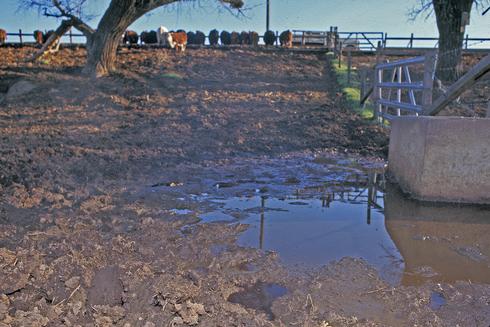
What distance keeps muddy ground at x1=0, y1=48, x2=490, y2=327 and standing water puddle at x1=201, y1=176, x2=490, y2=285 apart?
20cm

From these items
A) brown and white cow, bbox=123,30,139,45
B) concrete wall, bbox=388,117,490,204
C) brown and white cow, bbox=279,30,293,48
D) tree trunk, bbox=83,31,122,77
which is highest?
brown and white cow, bbox=279,30,293,48

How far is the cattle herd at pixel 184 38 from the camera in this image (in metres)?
22.0

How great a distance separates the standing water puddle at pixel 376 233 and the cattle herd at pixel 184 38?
17.6 meters

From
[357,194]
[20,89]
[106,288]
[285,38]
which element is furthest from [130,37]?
[106,288]

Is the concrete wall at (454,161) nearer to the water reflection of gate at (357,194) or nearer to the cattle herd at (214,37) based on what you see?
the water reflection of gate at (357,194)

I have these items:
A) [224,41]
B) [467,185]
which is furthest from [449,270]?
[224,41]

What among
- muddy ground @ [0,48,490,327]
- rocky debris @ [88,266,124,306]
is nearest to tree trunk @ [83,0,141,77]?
muddy ground @ [0,48,490,327]

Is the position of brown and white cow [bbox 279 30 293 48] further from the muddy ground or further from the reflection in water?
the reflection in water

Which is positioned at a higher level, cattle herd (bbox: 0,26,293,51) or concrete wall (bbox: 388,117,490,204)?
cattle herd (bbox: 0,26,293,51)

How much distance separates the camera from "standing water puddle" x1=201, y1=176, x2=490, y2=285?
3.54m

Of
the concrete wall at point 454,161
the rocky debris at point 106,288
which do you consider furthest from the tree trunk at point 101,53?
the rocky debris at point 106,288

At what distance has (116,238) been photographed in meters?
3.85

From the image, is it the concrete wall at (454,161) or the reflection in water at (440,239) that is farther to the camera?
the concrete wall at (454,161)

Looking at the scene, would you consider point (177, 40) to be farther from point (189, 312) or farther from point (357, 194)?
point (189, 312)
